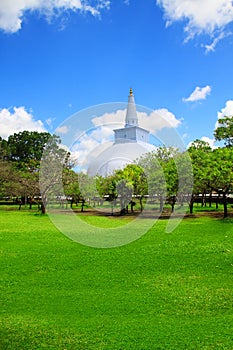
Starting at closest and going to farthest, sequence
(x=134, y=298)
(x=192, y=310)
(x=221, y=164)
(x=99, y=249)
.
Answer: (x=192, y=310) < (x=134, y=298) < (x=99, y=249) < (x=221, y=164)

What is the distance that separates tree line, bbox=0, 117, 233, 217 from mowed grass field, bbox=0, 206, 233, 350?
8.93 m

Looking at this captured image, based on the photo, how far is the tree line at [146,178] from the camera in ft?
69.6

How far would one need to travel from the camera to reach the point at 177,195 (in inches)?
936

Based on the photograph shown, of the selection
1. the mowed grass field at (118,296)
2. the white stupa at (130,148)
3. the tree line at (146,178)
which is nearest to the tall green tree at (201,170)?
the tree line at (146,178)

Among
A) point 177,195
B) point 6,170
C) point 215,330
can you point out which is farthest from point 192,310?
point 6,170

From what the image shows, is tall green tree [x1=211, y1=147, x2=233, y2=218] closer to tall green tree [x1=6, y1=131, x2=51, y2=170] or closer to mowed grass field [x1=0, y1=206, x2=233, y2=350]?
mowed grass field [x1=0, y1=206, x2=233, y2=350]

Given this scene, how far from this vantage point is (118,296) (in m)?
7.16

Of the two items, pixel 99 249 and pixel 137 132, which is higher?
pixel 137 132

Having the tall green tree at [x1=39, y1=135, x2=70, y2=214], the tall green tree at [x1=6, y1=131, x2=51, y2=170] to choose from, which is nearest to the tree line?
the tall green tree at [x1=39, y1=135, x2=70, y2=214]

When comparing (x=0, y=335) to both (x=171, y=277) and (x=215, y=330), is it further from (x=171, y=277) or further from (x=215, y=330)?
(x=171, y=277)

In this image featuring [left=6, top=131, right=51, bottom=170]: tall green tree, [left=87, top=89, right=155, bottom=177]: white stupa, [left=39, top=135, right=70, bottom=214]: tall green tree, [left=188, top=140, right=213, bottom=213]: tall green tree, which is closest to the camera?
[left=188, top=140, right=213, bottom=213]: tall green tree

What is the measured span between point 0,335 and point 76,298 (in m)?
1.84

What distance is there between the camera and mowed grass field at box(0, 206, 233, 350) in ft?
17.6

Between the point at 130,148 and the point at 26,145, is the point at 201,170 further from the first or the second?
the point at 26,145
